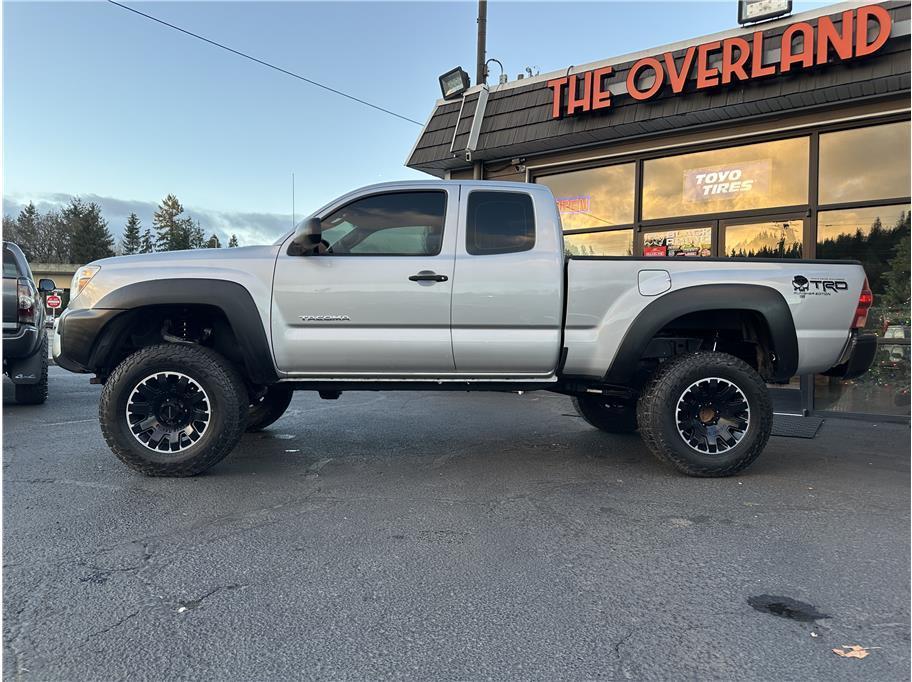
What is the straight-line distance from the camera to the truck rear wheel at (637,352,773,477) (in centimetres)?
431

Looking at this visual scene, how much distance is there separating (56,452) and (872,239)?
9441 millimetres

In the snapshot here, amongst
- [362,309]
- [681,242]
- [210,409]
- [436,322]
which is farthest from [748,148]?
[210,409]

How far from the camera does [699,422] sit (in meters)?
4.44

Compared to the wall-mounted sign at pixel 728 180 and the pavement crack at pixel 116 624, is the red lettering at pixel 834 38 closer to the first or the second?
the wall-mounted sign at pixel 728 180

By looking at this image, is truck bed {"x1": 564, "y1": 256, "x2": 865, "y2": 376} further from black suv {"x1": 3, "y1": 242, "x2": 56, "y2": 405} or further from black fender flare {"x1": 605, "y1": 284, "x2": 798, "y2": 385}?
black suv {"x1": 3, "y1": 242, "x2": 56, "y2": 405}

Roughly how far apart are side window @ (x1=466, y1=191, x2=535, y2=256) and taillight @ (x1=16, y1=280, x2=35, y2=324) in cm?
551

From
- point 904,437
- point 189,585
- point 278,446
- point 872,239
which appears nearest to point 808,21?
point 872,239

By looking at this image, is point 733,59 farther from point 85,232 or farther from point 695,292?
point 85,232

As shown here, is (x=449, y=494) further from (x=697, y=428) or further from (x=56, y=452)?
(x=56, y=452)

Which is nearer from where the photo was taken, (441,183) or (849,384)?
(441,183)

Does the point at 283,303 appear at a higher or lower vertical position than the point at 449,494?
higher

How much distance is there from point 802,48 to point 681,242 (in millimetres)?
2938

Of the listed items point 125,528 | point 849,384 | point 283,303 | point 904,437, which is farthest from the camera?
point 849,384

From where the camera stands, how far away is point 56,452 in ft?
16.5
